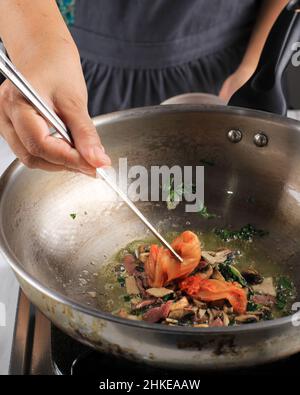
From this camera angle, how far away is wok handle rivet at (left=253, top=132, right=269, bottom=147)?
3.33 feet

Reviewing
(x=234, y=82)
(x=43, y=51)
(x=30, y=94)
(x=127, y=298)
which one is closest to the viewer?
(x=30, y=94)

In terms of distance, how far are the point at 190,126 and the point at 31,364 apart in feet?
1.55

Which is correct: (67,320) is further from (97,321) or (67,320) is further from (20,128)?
(20,128)

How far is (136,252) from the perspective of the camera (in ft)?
3.11

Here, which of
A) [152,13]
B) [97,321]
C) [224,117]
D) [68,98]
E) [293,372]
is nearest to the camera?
[97,321]

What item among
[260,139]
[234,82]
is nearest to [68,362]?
[260,139]

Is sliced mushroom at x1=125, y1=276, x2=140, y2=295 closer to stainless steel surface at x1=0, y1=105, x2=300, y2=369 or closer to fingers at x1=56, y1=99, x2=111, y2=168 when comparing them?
stainless steel surface at x1=0, y1=105, x2=300, y2=369

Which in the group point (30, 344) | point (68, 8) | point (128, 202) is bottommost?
point (30, 344)

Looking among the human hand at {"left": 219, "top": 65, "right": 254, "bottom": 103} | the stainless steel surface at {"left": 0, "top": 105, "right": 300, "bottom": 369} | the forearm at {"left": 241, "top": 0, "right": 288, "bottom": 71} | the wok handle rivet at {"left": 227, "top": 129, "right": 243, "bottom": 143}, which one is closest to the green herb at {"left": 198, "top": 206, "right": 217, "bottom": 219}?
the stainless steel surface at {"left": 0, "top": 105, "right": 300, "bottom": 369}

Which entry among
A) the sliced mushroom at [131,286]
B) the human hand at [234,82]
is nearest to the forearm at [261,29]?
the human hand at [234,82]

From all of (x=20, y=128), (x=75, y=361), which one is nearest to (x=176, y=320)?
(x=75, y=361)

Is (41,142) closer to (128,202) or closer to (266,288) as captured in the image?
(128,202)

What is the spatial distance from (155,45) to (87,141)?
63cm

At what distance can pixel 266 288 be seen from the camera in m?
0.88
